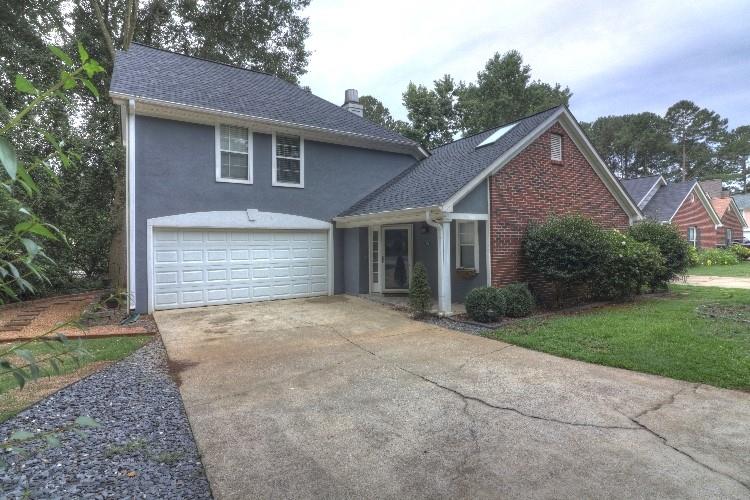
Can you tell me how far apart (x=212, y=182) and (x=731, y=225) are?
35.6 metres

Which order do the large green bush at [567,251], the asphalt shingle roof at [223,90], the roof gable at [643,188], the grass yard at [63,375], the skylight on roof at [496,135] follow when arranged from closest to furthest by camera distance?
the grass yard at [63,375], the large green bush at [567,251], the asphalt shingle roof at [223,90], the skylight on roof at [496,135], the roof gable at [643,188]

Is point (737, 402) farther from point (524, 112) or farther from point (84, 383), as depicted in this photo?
point (524, 112)

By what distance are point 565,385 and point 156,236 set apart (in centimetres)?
908

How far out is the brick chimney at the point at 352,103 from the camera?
51.2 ft

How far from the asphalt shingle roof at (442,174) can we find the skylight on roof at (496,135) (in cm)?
16

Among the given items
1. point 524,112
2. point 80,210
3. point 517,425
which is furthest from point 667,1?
point 524,112

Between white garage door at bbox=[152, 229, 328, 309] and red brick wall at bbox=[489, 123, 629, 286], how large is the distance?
16.9 feet

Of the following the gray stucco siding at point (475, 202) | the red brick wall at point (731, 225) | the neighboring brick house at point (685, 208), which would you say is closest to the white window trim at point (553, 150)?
the gray stucco siding at point (475, 202)

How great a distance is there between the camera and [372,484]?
3.00 m

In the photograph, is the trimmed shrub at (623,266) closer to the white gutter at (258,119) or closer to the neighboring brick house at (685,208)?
the white gutter at (258,119)

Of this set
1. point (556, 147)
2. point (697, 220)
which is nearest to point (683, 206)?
point (697, 220)

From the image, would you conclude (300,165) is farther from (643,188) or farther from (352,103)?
(643,188)

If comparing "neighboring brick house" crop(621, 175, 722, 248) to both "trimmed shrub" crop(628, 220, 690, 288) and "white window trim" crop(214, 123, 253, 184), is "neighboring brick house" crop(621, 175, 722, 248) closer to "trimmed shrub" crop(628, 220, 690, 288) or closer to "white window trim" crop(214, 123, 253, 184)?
"trimmed shrub" crop(628, 220, 690, 288)

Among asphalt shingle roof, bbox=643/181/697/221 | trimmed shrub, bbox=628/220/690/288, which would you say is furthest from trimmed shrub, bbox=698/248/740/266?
trimmed shrub, bbox=628/220/690/288
